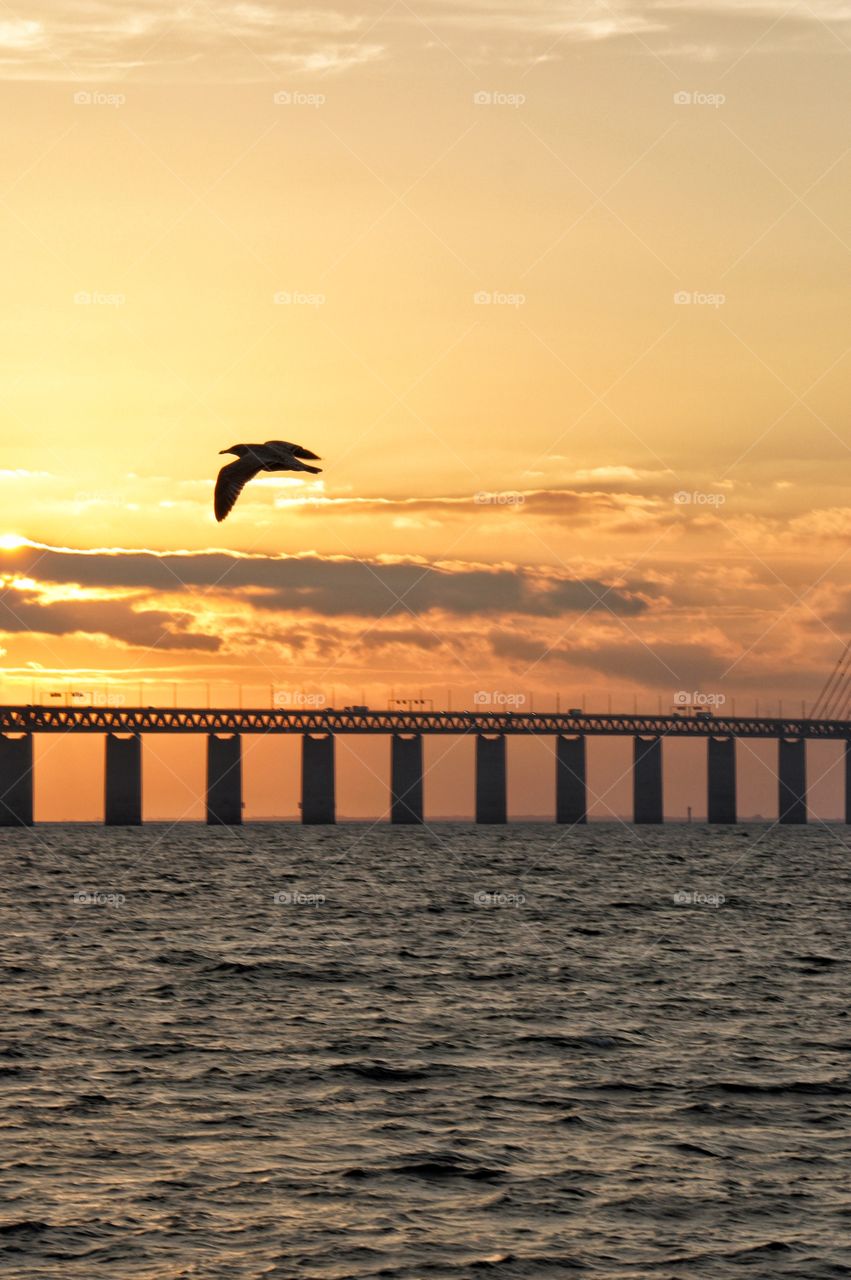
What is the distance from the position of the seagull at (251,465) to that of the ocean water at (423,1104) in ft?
35.3

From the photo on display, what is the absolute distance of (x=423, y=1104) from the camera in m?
34.5

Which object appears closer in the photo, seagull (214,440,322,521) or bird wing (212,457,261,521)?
seagull (214,440,322,521)

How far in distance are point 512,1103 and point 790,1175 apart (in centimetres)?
690

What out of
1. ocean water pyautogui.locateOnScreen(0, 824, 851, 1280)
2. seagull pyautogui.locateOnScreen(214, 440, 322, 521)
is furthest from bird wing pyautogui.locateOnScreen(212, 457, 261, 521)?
ocean water pyautogui.locateOnScreen(0, 824, 851, 1280)

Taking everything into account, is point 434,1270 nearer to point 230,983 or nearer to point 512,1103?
point 512,1103

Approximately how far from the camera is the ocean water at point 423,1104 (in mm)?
25438

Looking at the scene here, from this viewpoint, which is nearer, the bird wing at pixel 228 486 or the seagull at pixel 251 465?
the seagull at pixel 251 465

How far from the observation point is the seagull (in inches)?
1016

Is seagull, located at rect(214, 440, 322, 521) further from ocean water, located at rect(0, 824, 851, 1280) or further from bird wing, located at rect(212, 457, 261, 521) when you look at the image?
ocean water, located at rect(0, 824, 851, 1280)

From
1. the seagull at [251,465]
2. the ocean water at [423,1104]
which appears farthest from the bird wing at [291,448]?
the ocean water at [423,1104]

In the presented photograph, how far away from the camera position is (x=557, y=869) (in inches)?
5531

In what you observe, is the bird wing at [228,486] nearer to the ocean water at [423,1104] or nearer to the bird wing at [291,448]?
the bird wing at [291,448]

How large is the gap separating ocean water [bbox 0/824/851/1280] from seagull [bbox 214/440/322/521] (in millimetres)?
10746

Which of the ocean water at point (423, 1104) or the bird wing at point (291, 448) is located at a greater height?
the bird wing at point (291, 448)
